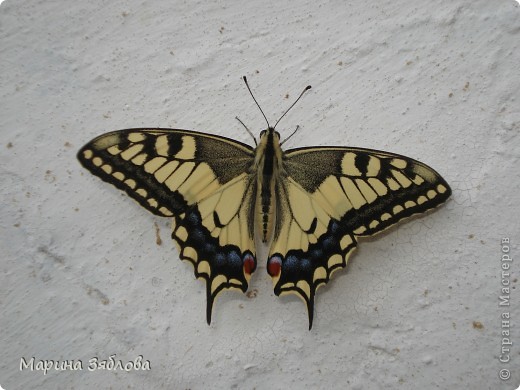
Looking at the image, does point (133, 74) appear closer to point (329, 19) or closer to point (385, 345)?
point (329, 19)

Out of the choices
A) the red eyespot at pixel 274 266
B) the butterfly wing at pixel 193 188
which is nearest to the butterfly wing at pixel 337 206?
the red eyespot at pixel 274 266

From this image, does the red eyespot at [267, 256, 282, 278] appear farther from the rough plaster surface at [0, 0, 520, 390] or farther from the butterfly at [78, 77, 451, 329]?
the rough plaster surface at [0, 0, 520, 390]

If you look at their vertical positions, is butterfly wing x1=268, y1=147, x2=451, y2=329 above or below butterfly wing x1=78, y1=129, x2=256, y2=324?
below

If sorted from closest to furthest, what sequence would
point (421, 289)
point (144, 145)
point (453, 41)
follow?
1. point (144, 145)
2. point (421, 289)
3. point (453, 41)

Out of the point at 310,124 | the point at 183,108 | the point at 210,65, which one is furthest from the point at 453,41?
the point at 183,108

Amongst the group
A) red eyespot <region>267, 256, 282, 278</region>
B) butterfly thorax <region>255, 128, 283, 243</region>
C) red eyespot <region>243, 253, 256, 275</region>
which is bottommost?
red eyespot <region>267, 256, 282, 278</region>

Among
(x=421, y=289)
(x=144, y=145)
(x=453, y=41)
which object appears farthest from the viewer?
(x=453, y=41)

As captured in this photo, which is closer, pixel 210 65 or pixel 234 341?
pixel 234 341

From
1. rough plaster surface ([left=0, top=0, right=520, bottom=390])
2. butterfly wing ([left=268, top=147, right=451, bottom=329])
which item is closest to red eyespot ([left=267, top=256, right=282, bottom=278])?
butterfly wing ([left=268, top=147, right=451, bottom=329])

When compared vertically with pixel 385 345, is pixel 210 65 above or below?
above
